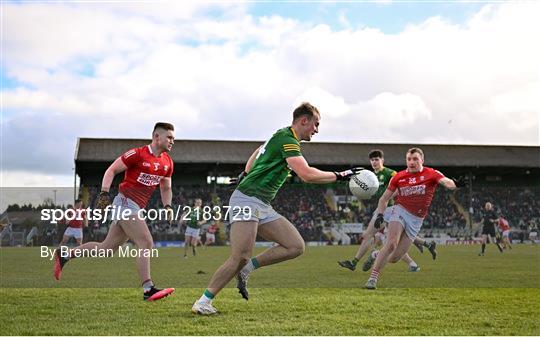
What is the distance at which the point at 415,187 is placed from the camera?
38.3ft

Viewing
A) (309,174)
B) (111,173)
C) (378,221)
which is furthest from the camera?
(378,221)

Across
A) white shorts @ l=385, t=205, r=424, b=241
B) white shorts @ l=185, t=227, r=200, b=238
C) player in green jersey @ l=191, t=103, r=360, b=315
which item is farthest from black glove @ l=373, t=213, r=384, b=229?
white shorts @ l=185, t=227, r=200, b=238

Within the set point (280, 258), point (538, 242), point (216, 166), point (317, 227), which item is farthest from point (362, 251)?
point (216, 166)

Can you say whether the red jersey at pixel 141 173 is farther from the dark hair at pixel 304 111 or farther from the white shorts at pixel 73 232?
the white shorts at pixel 73 232

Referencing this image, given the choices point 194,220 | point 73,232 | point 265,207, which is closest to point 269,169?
point 265,207

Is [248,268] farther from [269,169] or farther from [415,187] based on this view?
[415,187]

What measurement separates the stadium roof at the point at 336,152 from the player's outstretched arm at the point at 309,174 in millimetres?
35027

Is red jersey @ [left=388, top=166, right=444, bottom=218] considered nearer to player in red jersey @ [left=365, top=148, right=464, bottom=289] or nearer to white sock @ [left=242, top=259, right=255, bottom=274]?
player in red jersey @ [left=365, top=148, right=464, bottom=289]

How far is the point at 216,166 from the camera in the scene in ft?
140

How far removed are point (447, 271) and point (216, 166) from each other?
93.5ft

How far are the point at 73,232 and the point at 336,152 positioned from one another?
98.7 feet

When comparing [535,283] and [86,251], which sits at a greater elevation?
[86,251]

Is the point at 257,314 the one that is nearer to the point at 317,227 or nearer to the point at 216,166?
the point at 317,227

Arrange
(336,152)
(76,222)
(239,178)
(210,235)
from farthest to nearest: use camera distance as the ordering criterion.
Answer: (336,152)
(210,235)
(76,222)
(239,178)
